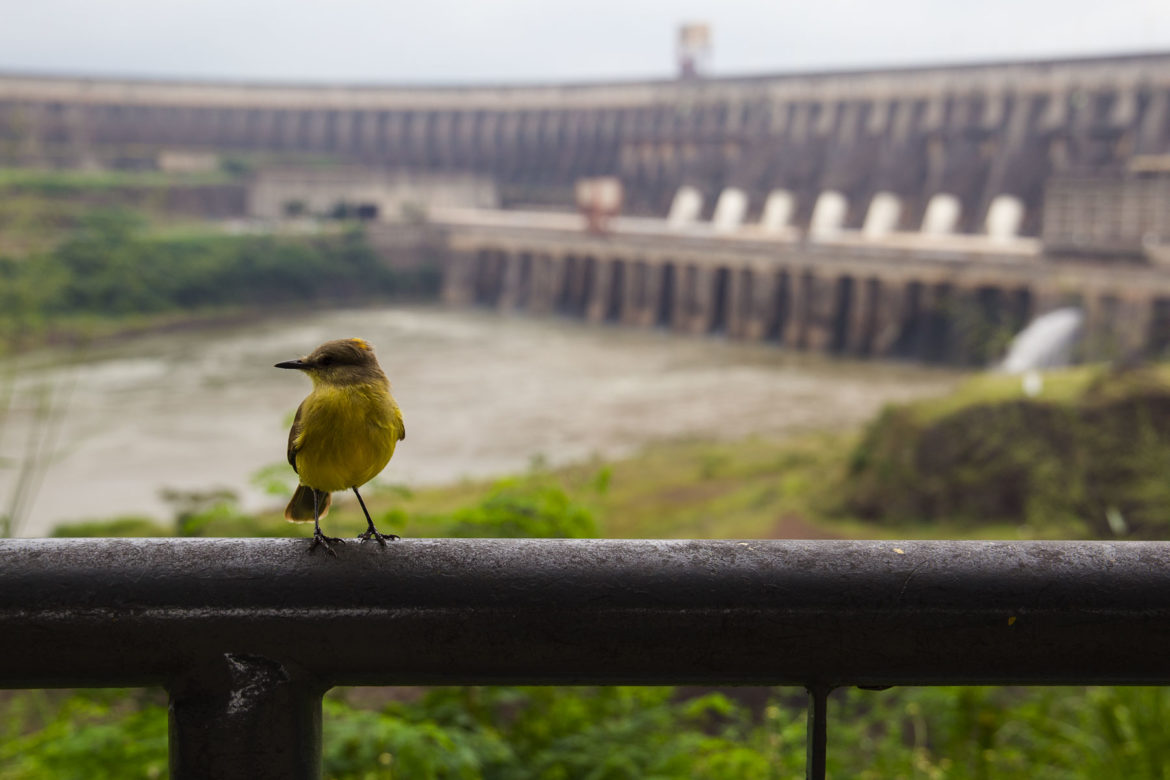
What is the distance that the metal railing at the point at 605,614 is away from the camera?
1.04 meters

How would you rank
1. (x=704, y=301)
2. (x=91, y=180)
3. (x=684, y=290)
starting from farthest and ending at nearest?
(x=91, y=180) < (x=684, y=290) < (x=704, y=301)

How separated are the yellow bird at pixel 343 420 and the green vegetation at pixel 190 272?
1072 inches

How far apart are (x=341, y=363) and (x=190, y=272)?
1332 inches

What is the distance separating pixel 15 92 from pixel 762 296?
113ft

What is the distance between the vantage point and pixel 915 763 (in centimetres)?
513

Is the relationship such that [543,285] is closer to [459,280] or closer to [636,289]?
[459,280]

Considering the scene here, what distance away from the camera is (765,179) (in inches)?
1687

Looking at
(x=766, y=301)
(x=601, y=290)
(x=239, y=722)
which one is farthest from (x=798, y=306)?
(x=239, y=722)

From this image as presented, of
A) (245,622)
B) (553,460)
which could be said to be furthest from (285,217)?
(245,622)

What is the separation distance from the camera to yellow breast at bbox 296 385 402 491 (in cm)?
172

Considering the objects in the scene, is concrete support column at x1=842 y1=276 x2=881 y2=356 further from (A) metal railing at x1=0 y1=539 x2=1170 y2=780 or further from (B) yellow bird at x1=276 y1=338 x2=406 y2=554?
(A) metal railing at x1=0 y1=539 x2=1170 y2=780

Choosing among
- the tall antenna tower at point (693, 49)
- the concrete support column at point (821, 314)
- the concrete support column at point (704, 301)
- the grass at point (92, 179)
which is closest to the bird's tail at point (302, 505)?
the concrete support column at point (821, 314)

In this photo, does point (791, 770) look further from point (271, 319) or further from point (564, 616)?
point (271, 319)

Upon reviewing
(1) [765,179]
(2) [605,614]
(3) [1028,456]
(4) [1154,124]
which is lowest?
(1) [765,179]
